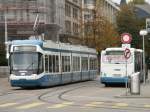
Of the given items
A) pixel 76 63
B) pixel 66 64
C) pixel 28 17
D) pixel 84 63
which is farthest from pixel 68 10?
pixel 66 64

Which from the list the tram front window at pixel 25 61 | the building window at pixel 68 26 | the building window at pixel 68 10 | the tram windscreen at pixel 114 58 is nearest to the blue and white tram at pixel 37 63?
the tram front window at pixel 25 61

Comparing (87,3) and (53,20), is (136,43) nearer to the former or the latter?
(53,20)

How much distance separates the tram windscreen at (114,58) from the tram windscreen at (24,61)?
5796 mm

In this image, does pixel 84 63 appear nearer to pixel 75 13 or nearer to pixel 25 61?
pixel 25 61

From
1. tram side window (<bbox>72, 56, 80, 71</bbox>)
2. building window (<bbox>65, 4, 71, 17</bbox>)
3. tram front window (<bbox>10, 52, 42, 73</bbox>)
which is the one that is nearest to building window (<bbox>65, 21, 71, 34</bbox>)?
building window (<bbox>65, 4, 71, 17</bbox>)

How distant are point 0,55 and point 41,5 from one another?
93.1 feet

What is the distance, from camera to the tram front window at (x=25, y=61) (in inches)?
1372

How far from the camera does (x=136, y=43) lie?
90.2 m

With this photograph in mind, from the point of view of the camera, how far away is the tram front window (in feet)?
114

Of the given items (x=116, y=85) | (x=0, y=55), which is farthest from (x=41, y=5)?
(x=116, y=85)

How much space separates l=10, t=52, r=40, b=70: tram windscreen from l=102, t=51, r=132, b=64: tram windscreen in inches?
228

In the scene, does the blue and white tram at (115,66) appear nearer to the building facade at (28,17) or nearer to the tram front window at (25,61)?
the tram front window at (25,61)

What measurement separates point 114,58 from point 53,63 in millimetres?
4170

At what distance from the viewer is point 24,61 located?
35000mm
